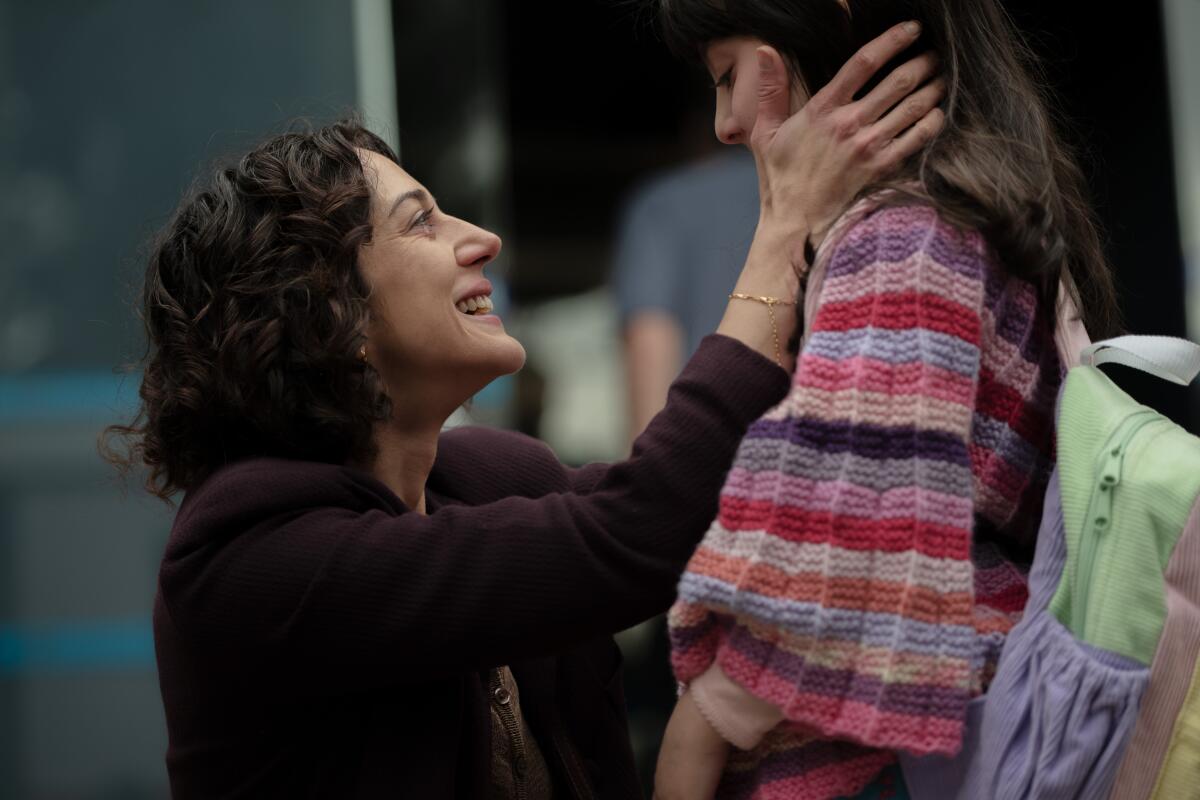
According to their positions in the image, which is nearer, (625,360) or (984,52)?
(984,52)

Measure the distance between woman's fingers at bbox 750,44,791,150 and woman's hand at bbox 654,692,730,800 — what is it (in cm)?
63

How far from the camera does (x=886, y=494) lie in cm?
142

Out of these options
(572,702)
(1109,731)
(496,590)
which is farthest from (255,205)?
(1109,731)

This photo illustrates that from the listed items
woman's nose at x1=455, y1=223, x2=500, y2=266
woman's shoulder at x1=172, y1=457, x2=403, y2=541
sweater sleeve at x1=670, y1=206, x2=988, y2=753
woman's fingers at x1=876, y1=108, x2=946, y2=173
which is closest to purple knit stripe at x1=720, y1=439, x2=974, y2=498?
sweater sleeve at x1=670, y1=206, x2=988, y2=753

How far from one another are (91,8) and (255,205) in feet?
6.32

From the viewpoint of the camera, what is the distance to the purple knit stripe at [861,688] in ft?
4.60

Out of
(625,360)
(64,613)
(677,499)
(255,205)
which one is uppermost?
(255,205)

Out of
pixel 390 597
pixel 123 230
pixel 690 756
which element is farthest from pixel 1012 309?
pixel 123 230

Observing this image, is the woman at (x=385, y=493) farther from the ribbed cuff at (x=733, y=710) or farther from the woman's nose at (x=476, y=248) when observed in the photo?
the ribbed cuff at (x=733, y=710)

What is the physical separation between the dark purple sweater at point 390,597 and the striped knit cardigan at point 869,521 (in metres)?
0.15

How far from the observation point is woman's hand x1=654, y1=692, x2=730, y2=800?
60.0 inches

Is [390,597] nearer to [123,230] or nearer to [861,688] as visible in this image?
[861,688]

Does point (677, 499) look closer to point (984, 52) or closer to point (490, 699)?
point (490, 699)

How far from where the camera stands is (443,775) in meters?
1.74
